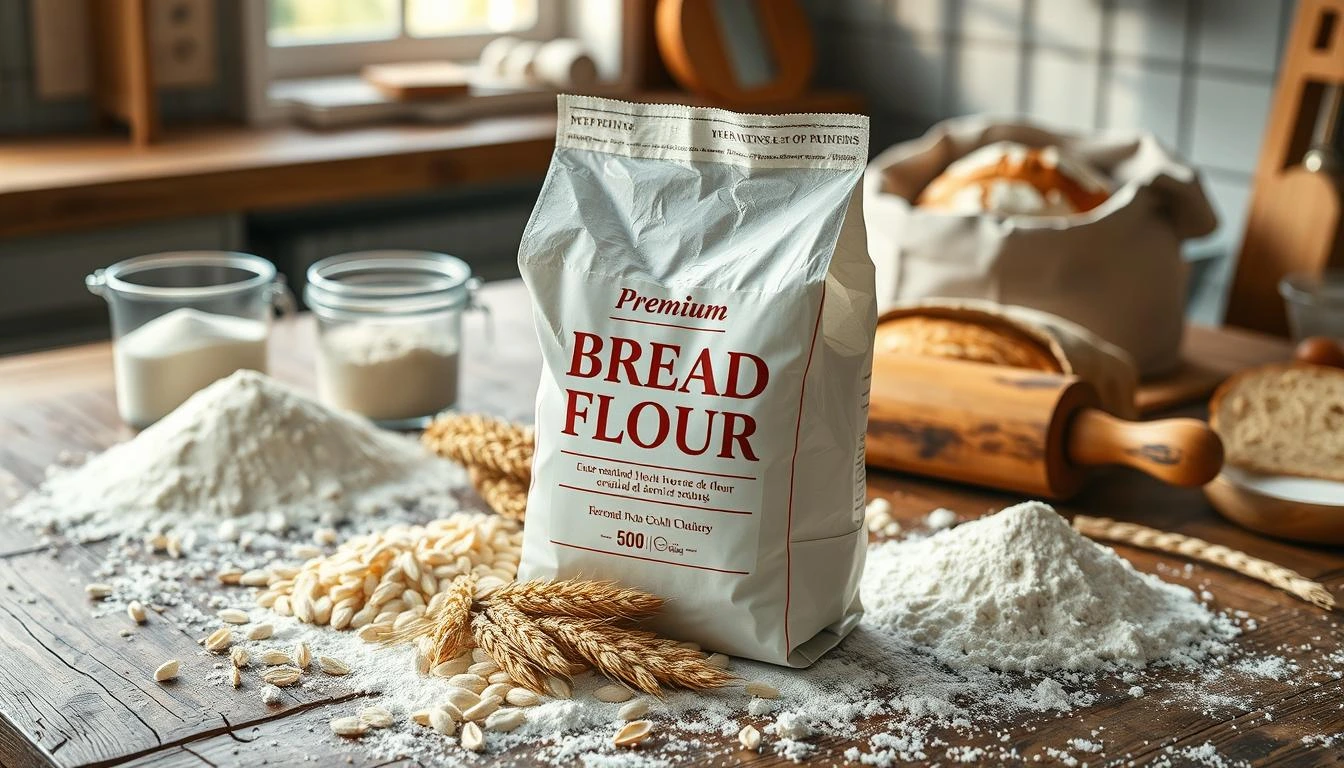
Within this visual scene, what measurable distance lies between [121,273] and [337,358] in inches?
8.9

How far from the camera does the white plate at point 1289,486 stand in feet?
3.76

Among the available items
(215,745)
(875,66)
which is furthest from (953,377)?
(875,66)

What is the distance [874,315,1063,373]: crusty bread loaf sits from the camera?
4.28 ft

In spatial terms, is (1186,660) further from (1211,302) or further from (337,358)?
(1211,302)

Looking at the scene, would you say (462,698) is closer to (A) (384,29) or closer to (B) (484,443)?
(B) (484,443)

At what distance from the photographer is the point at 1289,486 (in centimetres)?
117

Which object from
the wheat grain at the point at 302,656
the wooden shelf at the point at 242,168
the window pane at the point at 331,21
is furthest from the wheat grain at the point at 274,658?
the window pane at the point at 331,21

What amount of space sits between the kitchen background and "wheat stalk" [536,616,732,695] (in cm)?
151

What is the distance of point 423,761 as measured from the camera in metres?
0.81

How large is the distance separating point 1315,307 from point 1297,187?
310 mm

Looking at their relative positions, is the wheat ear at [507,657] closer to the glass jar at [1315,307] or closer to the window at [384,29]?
the glass jar at [1315,307]

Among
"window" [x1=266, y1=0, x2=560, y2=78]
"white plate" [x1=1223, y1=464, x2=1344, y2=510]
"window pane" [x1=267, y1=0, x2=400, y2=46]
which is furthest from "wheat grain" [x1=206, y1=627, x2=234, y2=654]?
"window pane" [x1=267, y1=0, x2=400, y2=46]

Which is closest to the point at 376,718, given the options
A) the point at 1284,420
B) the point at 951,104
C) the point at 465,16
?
the point at 1284,420

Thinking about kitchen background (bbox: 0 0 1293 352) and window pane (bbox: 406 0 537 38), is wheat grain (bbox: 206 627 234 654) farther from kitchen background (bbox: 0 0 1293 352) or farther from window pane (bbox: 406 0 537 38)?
window pane (bbox: 406 0 537 38)
